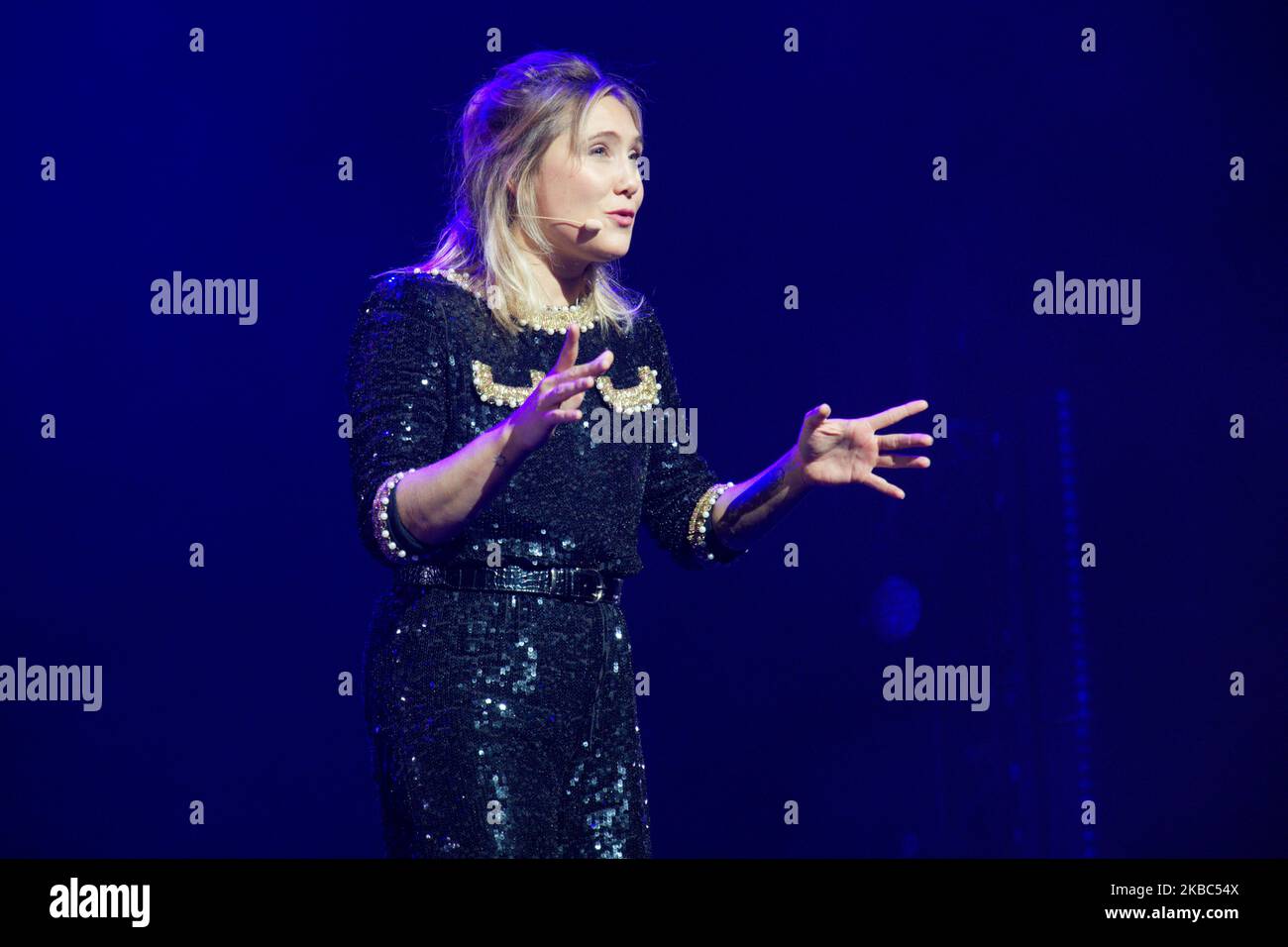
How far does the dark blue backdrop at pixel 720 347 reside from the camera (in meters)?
3.82

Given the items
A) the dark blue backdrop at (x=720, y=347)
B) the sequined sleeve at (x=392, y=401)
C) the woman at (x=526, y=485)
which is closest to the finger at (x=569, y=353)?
the woman at (x=526, y=485)

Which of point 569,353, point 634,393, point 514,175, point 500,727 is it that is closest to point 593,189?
point 514,175

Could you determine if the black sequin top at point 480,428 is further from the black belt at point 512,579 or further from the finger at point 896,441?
the finger at point 896,441

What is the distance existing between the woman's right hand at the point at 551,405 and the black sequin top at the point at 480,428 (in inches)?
4.7

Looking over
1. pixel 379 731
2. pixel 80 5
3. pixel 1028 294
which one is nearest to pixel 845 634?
pixel 1028 294

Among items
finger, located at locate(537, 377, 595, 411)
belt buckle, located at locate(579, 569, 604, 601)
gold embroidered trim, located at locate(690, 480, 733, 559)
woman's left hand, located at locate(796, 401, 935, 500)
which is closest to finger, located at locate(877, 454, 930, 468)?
woman's left hand, located at locate(796, 401, 935, 500)

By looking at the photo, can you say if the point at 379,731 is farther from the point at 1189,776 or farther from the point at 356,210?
the point at 1189,776

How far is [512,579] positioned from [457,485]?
21cm

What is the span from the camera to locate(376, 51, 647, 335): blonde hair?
208 centimetres

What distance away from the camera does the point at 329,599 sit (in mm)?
3955

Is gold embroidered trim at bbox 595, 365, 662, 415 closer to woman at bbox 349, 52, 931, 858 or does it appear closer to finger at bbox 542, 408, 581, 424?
woman at bbox 349, 52, 931, 858

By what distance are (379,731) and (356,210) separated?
7.67 ft

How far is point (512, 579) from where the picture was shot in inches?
74.2

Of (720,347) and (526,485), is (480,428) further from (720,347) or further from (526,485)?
(720,347)
